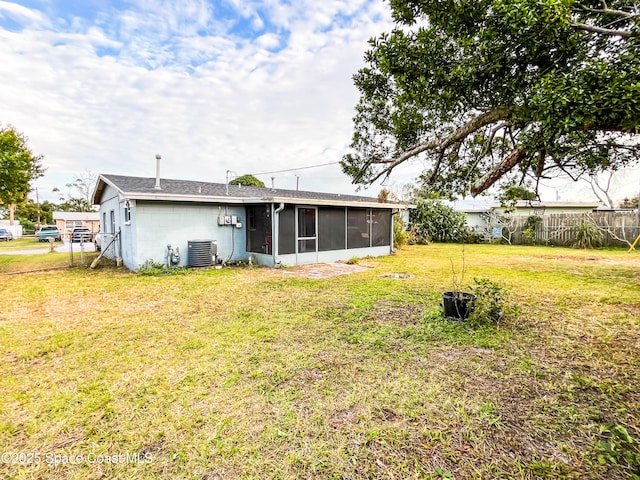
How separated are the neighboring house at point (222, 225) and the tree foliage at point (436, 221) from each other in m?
7.25

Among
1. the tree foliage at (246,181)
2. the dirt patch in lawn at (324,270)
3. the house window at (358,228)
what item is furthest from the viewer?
the tree foliage at (246,181)

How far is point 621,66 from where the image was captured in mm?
2365

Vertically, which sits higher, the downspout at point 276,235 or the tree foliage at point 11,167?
the tree foliage at point 11,167

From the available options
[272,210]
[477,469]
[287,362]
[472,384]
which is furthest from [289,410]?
[272,210]

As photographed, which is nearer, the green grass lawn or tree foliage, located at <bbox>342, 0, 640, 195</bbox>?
the green grass lawn

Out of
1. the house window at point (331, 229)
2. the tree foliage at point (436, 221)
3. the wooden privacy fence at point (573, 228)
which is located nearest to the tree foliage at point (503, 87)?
the house window at point (331, 229)

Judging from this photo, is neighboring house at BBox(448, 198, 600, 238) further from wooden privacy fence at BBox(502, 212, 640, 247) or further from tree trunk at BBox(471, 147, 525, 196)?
tree trunk at BBox(471, 147, 525, 196)

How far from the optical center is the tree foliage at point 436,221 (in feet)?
58.9

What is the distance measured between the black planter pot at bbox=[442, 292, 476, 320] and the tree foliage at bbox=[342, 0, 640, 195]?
164 cm

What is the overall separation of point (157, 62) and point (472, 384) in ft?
38.7

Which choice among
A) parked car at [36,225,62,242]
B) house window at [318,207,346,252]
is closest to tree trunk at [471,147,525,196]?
house window at [318,207,346,252]

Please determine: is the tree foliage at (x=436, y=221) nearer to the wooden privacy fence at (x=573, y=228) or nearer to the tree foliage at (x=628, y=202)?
the wooden privacy fence at (x=573, y=228)

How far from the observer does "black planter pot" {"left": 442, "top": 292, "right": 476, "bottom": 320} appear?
4.58 metres

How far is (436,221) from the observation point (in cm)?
1825
